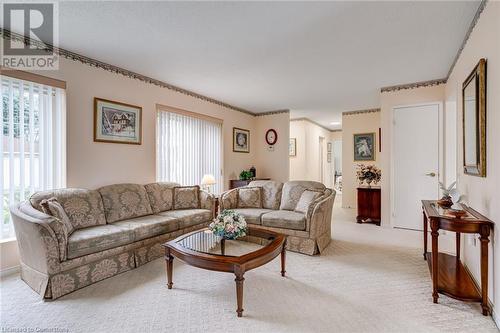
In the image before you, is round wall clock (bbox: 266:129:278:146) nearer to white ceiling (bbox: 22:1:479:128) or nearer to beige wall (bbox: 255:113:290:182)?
beige wall (bbox: 255:113:290:182)

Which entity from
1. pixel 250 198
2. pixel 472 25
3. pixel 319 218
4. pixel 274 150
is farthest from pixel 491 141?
pixel 274 150

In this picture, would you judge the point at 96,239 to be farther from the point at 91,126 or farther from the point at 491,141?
the point at 491,141

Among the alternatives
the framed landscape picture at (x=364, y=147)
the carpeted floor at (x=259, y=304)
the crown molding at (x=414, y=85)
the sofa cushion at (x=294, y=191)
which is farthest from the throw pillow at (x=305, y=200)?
the framed landscape picture at (x=364, y=147)

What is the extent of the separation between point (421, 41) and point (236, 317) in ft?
10.8

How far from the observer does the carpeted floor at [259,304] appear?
6.23ft

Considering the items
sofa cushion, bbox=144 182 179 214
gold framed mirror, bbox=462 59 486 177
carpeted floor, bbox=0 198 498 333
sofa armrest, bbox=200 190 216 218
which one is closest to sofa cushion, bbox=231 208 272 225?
sofa armrest, bbox=200 190 216 218

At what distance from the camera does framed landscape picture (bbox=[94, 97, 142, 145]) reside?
3.50m

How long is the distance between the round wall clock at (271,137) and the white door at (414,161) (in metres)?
2.67

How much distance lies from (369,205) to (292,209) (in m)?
1.98

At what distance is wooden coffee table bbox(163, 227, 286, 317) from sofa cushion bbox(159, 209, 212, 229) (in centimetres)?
71

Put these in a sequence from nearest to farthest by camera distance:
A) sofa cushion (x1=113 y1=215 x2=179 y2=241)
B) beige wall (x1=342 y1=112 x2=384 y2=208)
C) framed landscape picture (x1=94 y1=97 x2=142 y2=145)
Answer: sofa cushion (x1=113 y1=215 x2=179 y2=241) → framed landscape picture (x1=94 y1=97 x2=142 y2=145) → beige wall (x1=342 y1=112 x2=384 y2=208)

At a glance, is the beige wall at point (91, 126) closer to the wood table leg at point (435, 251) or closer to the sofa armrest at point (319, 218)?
the sofa armrest at point (319, 218)

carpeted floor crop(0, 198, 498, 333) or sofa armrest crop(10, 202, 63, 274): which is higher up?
sofa armrest crop(10, 202, 63, 274)

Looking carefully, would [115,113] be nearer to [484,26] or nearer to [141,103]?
[141,103]
